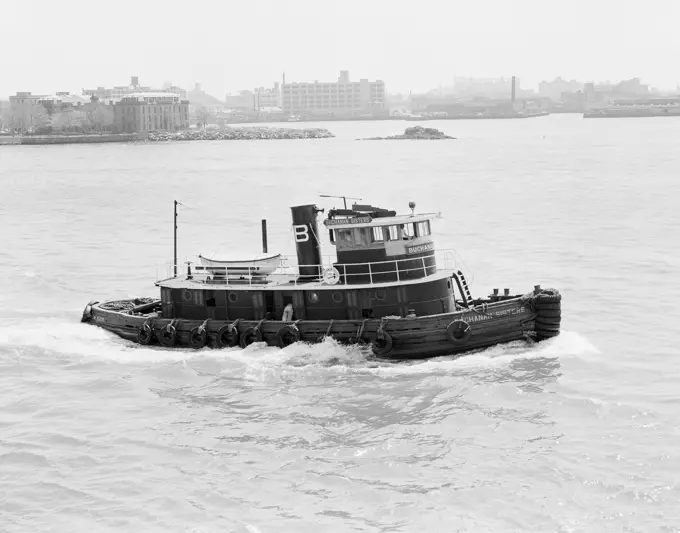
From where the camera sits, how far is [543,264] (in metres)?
39.9

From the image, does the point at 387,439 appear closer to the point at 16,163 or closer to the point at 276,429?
the point at 276,429

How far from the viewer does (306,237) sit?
2575cm

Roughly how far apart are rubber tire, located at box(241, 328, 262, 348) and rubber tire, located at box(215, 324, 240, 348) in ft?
0.63

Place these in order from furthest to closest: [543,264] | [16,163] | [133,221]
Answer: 1. [16,163]
2. [133,221]
3. [543,264]

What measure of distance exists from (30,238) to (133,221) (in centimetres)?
754

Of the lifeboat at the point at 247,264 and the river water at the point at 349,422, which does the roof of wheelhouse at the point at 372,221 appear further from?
the river water at the point at 349,422

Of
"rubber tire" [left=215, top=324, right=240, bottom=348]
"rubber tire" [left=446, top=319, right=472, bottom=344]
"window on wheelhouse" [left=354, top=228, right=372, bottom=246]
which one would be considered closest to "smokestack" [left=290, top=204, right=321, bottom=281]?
"window on wheelhouse" [left=354, top=228, right=372, bottom=246]

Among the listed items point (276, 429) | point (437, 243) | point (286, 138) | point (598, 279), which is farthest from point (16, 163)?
point (276, 429)

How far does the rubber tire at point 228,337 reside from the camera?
24.9 m

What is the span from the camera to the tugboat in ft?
78.7

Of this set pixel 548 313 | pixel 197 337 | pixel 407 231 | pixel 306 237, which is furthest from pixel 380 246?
pixel 197 337

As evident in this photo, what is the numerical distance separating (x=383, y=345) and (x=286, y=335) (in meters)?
2.49

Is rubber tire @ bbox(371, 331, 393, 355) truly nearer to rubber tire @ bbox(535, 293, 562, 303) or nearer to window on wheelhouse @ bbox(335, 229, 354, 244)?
window on wheelhouse @ bbox(335, 229, 354, 244)

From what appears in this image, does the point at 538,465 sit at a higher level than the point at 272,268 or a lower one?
lower
